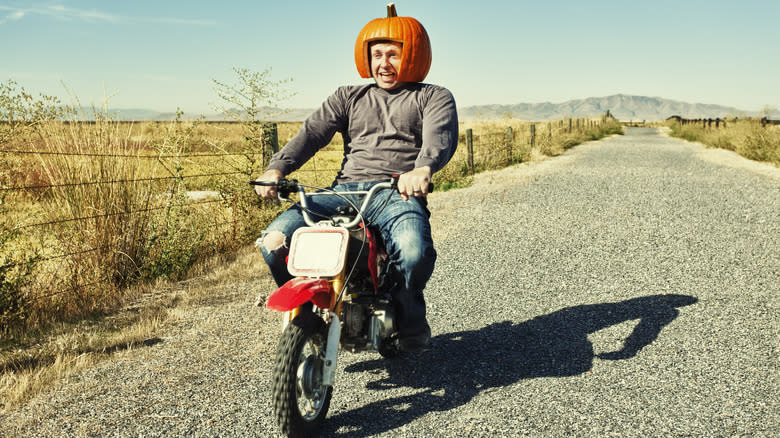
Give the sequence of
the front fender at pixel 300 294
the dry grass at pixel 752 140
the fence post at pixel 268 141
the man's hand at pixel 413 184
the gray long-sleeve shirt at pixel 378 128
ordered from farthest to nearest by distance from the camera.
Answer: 1. the dry grass at pixel 752 140
2. the fence post at pixel 268 141
3. the gray long-sleeve shirt at pixel 378 128
4. the man's hand at pixel 413 184
5. the front fender at pixel 300 294

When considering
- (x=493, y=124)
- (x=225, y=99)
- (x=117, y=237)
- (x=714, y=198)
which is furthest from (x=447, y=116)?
(x=493, y=124)

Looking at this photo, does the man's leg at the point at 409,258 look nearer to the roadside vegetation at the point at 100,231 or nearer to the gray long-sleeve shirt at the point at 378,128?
the gray long-sleeve shirt at the point at 378,128

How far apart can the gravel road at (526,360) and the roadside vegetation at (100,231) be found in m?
0.40

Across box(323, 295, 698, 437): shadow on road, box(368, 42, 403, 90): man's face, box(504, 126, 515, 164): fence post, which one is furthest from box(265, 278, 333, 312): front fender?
box(504, 126, 515, 164): fence post

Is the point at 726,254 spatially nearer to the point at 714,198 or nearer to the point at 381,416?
the point at 714,198

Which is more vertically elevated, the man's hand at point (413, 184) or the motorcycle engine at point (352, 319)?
the man's hand at point (413, 184)

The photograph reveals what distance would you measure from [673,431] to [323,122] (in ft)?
7.93

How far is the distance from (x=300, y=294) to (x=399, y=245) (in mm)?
629

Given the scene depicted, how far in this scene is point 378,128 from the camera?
10.9 ft

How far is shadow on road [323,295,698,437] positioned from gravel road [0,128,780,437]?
1 cm

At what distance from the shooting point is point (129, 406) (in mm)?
3066

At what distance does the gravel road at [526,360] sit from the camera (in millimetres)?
2830

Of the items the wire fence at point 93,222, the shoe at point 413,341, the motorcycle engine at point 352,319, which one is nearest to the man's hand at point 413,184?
the motorcycle engine at point 352,319

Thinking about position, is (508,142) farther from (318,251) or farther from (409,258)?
(318,251)
